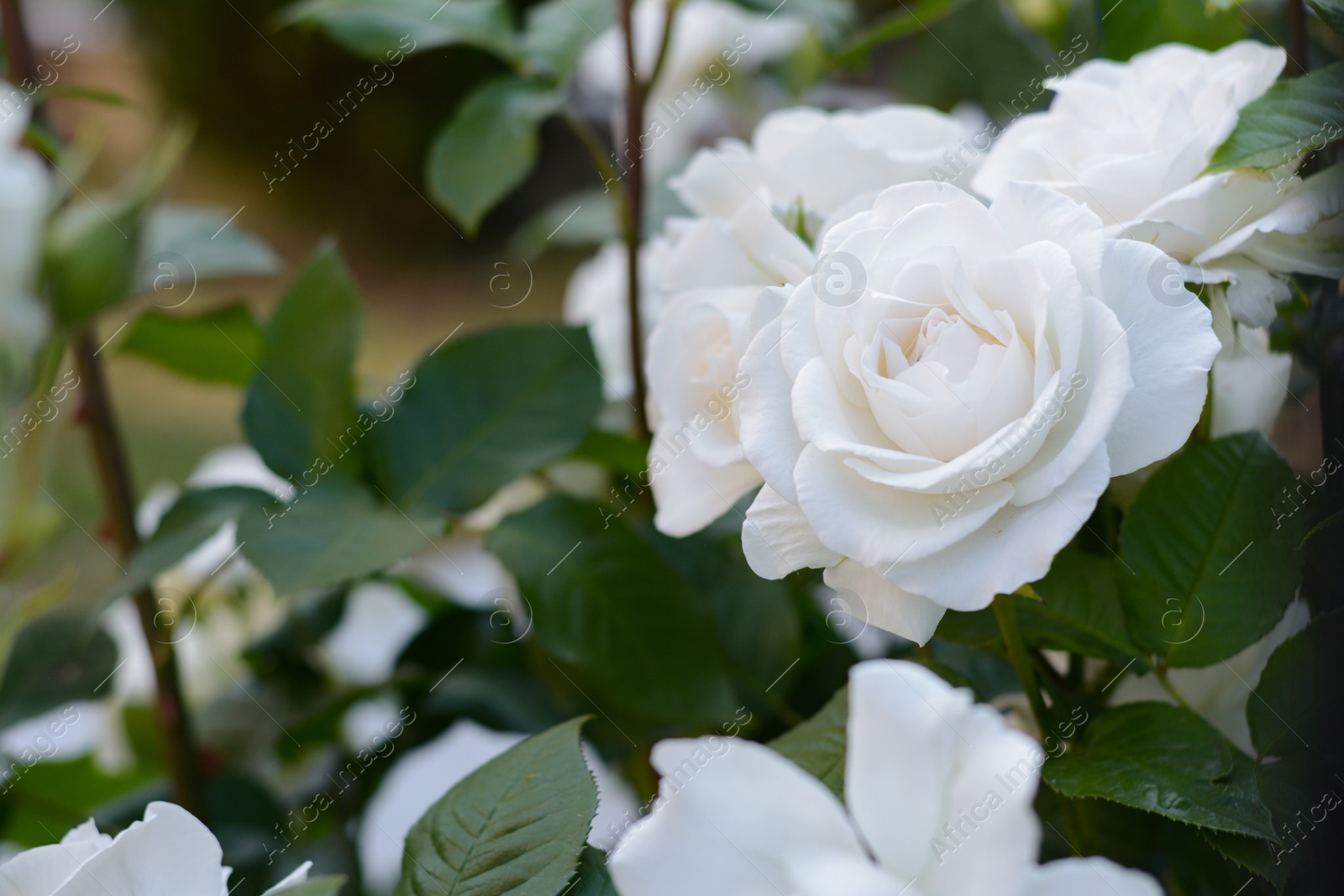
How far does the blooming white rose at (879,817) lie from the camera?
16 cm

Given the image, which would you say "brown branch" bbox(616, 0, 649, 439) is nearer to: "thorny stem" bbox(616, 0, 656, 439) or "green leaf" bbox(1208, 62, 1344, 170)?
"thorny stem" bbox(616, 0, 656, 439)

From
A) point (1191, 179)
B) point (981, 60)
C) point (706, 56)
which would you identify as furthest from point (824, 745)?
point (706, 56)

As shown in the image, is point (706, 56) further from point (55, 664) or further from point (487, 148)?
point (55, 664)

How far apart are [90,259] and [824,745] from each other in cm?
28

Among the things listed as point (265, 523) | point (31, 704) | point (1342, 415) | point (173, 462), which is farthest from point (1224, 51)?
point (173, 462)

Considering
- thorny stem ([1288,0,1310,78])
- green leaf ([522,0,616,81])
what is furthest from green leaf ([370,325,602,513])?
thorny stem ([1288,0,1310,78])

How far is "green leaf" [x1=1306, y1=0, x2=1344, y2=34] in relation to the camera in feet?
0.78

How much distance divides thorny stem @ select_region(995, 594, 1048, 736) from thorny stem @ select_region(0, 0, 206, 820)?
308 millimetres

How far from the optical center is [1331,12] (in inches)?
9.5

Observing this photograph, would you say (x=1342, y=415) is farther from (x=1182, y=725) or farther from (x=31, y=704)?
(x=31, y=704)

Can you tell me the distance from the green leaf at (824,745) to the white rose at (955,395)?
0.13 feet

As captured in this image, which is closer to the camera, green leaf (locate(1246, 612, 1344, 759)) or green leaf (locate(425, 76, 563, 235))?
green leaf (locate(1246, 612, 1344, 759))

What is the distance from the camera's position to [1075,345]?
20 cm

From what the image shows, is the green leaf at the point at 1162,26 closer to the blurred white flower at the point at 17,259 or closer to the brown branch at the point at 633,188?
the brown branch at the point at 633,188
